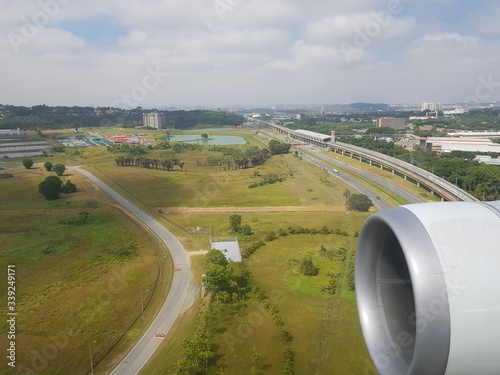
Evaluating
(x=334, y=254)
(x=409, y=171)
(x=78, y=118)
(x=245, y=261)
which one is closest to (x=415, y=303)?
(x=245, y=261)

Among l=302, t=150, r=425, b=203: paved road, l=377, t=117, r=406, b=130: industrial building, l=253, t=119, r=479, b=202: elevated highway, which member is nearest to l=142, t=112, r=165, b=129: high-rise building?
l=253, t=119, r=479, b=202: elevated highway

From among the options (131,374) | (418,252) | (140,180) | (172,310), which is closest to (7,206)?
(140,180)

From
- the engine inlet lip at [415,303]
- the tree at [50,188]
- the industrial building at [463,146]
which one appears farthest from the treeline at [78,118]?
the engine inlet lip at [415,303]

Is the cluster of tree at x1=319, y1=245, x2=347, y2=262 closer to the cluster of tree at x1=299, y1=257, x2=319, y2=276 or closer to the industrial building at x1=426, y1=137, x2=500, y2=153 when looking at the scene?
the cluster of tree at x1=299, y1=257, x2=319, y2=276

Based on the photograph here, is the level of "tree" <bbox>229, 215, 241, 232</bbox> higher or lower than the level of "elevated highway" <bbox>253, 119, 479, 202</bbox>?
lower

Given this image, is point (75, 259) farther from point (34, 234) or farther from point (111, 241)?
point (34, 234)

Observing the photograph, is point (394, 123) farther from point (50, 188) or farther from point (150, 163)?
point (50, 188)

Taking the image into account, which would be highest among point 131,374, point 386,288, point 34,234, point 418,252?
point 418,252
